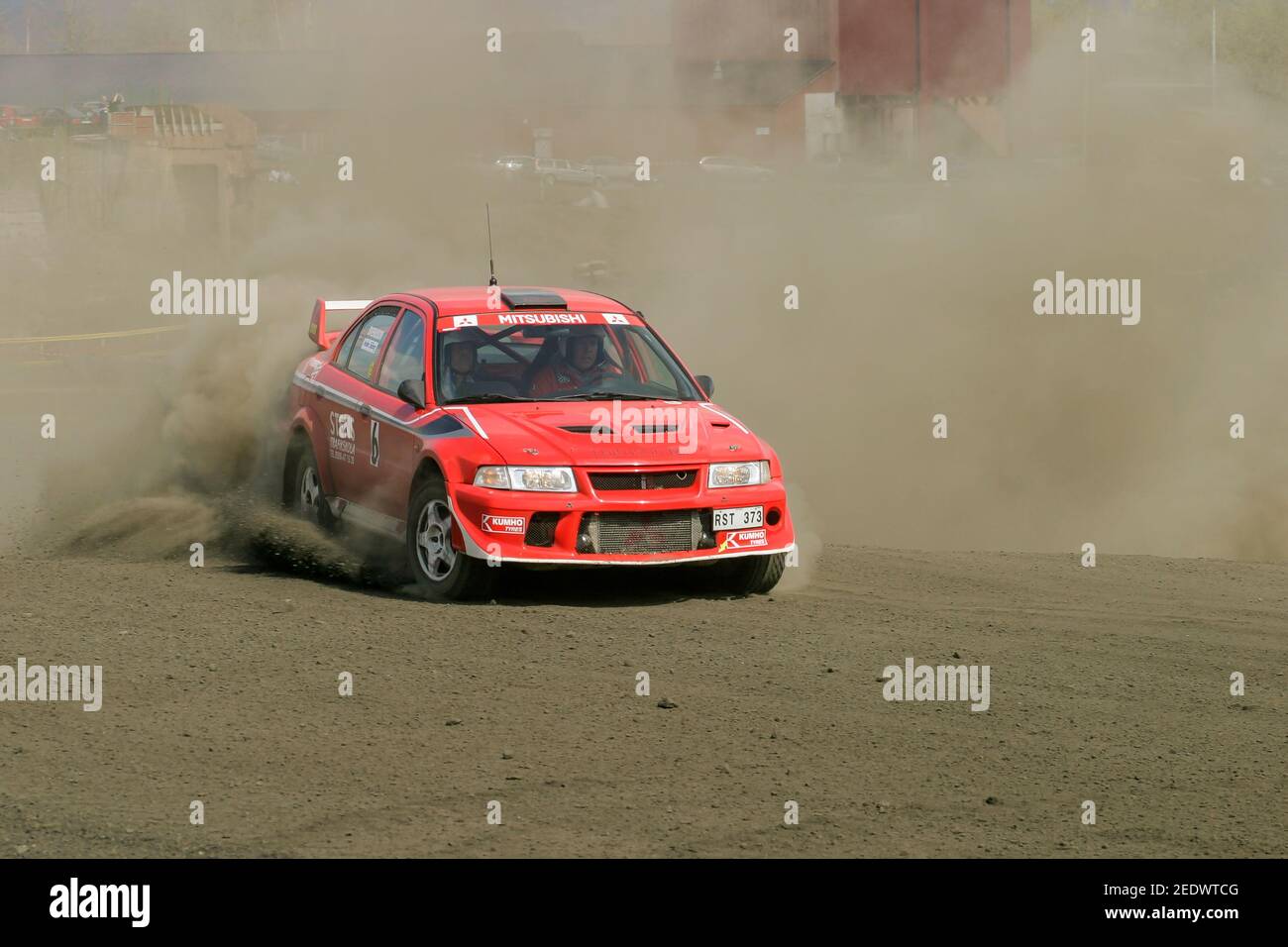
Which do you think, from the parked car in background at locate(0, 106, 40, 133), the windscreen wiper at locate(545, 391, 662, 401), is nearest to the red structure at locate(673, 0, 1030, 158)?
the parked car in background at locate(0, 106, 40, 133)

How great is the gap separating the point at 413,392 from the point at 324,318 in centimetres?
267

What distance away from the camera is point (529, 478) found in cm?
762

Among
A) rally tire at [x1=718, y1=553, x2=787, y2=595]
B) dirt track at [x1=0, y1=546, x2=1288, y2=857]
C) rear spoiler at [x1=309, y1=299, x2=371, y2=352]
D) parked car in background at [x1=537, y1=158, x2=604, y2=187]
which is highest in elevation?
parked car in background at [x1=537, y1=158, x2=604, y2=187]

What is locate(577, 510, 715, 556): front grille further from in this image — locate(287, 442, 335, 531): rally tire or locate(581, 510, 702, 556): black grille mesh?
locate(287, 442, 335, 531): rally tire

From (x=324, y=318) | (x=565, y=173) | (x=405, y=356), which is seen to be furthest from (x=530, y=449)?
(x=565, y=173)

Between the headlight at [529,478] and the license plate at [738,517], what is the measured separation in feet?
2.39

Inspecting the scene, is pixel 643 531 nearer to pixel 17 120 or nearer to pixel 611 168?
pixel 611 168

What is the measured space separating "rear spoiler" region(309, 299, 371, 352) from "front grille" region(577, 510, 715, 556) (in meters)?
3.37

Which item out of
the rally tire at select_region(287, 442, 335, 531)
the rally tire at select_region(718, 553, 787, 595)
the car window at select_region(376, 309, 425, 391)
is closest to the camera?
the rally tire at select_region(718, 553, 787, 595)

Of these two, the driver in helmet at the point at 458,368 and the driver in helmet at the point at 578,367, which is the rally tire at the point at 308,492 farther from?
the driver in helmet at the point at 578,367

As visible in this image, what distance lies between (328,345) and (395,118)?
15.1 metres

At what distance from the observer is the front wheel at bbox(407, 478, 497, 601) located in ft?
25.0

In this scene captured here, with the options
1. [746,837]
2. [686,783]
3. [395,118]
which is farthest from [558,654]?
[395,118]

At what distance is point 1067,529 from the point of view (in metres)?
12.4
